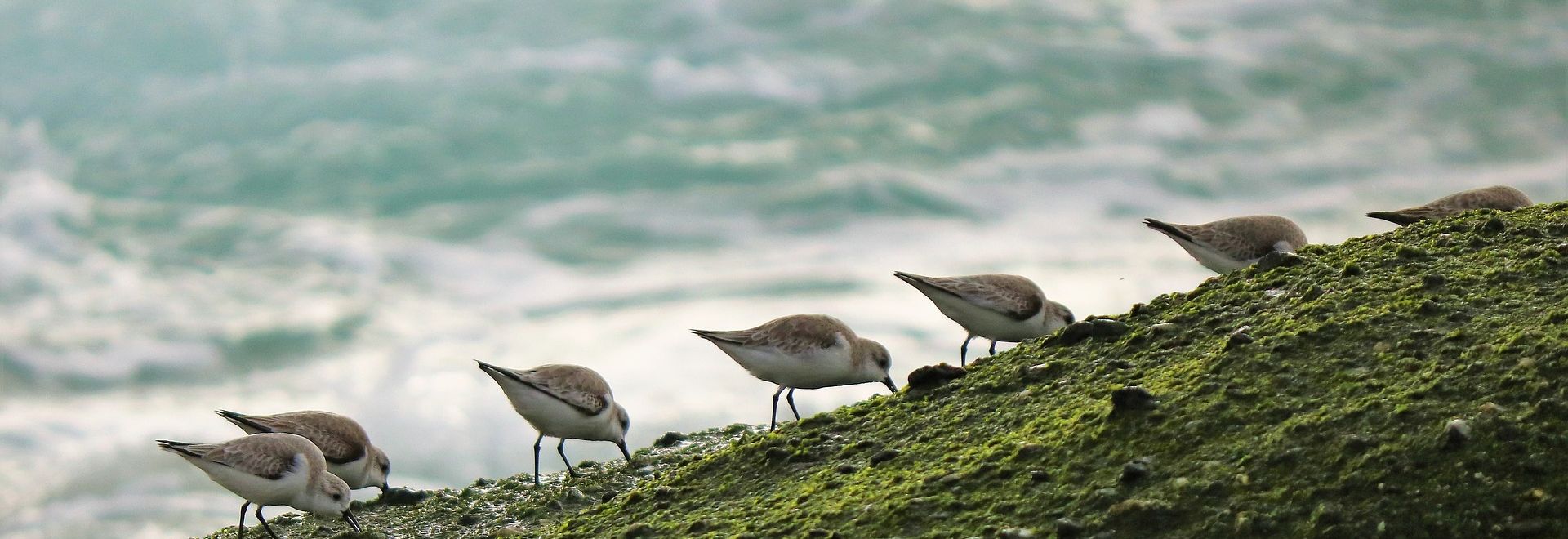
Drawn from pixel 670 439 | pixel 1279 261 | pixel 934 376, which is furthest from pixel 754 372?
pixel 1279 261

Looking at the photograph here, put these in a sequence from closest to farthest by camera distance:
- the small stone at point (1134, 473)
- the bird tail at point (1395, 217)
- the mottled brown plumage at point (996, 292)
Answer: the small stone at point (1134, 473) → the bird tail at point (1395, 217) → the mottled brown plumage at point (996, 292)

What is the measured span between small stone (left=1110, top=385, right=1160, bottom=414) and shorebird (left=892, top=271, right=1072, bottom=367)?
4.29 m

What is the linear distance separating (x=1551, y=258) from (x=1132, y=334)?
3.02m

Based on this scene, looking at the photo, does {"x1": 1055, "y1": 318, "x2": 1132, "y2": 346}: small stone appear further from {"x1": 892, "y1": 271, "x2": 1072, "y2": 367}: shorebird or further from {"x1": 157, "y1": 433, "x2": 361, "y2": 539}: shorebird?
{"x1": 157, "y1": 433, "x2": 361, "y2": 539}: shorebird

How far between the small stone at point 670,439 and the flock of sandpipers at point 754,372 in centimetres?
57

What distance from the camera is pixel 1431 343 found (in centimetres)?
851

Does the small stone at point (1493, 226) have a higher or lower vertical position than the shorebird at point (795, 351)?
lower

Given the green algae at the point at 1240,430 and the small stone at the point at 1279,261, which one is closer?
the green algae at the point at 1240,430

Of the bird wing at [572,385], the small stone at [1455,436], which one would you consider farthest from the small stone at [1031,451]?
the bird wing at [572,385]

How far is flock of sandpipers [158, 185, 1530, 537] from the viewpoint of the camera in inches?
472

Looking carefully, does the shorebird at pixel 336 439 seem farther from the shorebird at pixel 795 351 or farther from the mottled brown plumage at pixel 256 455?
the shorebird at pixel 795 351

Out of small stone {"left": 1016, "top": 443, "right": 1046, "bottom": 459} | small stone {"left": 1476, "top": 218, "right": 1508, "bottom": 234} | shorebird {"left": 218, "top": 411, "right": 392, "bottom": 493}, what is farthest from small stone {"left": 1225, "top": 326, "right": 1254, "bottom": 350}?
shorebird {"left": 218, "top": 411, "right": 392, "bottom": 493}

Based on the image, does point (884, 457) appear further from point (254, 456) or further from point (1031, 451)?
point (254, 456)

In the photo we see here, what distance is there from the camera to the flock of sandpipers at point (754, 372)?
39.3 ft
